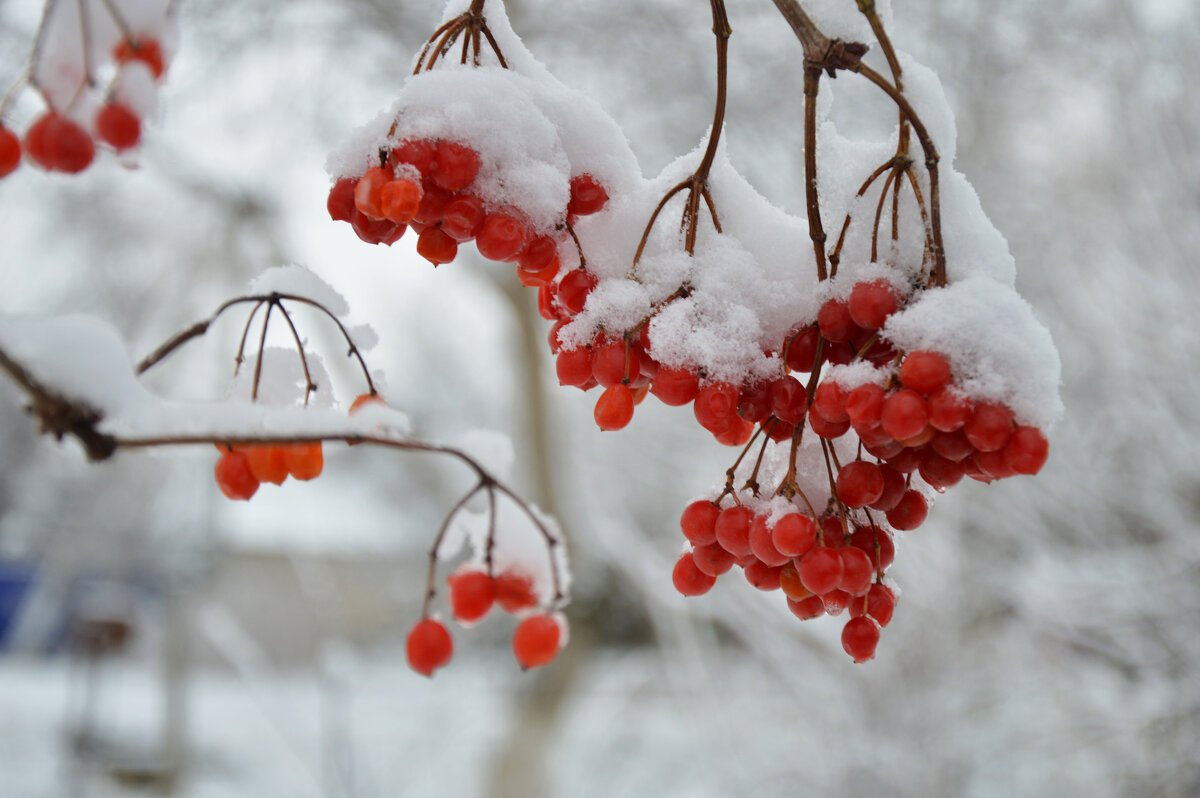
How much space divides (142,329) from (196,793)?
4.17 m

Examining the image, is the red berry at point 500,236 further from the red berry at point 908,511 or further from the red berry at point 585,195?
the red berry at point 908,511

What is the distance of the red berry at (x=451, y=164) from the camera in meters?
0.62

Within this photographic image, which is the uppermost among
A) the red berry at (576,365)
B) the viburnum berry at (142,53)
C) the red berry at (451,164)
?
the viburnum berry at (142,53)

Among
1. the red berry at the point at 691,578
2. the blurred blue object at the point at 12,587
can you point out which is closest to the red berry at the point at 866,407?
the red berry at the point at 691,578

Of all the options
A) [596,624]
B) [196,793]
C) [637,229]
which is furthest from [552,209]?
[196,793]

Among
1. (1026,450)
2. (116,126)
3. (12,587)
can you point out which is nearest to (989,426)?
(1026,450)

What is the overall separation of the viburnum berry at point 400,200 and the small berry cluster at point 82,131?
0.17 meters

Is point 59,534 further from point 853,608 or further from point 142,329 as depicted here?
point 853,608

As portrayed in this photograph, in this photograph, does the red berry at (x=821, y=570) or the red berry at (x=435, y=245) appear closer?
the red berry at (x=821, y=570)

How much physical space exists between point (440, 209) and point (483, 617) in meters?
0.44

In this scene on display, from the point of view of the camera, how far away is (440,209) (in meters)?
0.64

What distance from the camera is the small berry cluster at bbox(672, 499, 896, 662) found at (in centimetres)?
57

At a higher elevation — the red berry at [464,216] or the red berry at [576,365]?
the red berry at [464,216]

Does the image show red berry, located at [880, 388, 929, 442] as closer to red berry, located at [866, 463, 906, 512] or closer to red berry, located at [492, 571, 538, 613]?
red berry, located at [866, 463, 906, 512]
